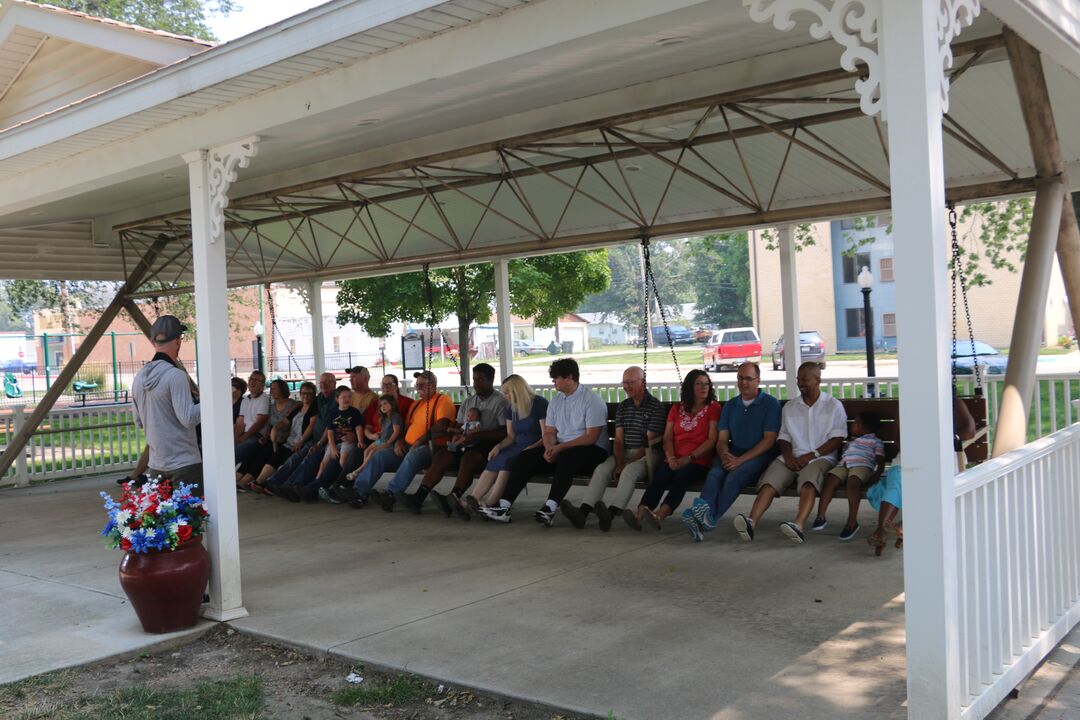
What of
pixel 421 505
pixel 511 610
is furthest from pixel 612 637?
pixel 421 505

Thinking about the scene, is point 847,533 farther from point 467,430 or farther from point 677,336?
point 677,336

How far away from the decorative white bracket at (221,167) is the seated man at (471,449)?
306 centimetres

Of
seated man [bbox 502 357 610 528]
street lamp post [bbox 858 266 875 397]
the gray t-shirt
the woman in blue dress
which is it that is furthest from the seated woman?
street lamp post [bbox 858 266 875 397]

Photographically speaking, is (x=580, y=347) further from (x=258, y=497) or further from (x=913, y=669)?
(x=913, y=669)

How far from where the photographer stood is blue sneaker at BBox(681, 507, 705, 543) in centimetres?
675

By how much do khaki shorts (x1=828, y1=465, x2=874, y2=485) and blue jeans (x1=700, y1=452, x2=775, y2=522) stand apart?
19.5 inches

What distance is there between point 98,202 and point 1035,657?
9.36 metres

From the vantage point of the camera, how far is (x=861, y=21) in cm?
333

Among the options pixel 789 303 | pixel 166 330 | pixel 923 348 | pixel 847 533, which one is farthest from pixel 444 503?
pixel 923 348

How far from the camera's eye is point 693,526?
22.2 feet

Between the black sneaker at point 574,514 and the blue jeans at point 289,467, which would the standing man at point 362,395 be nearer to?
the blue jeans at point 289,467

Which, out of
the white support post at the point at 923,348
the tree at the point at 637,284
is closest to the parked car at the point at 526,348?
the tree at the point at 637,284

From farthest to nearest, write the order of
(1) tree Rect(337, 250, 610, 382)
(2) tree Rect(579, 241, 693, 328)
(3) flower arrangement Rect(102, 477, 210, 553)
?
(2) tree Rect(579, 241, 693, 328) → (1) tree Rect(337, 250, 610, 382) → (3) flower arrangement Rect(102, 477, 210, 553)

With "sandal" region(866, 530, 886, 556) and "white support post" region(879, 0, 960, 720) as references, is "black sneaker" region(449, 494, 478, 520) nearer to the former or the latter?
"sandal" region(866, 530, 886, 556)
